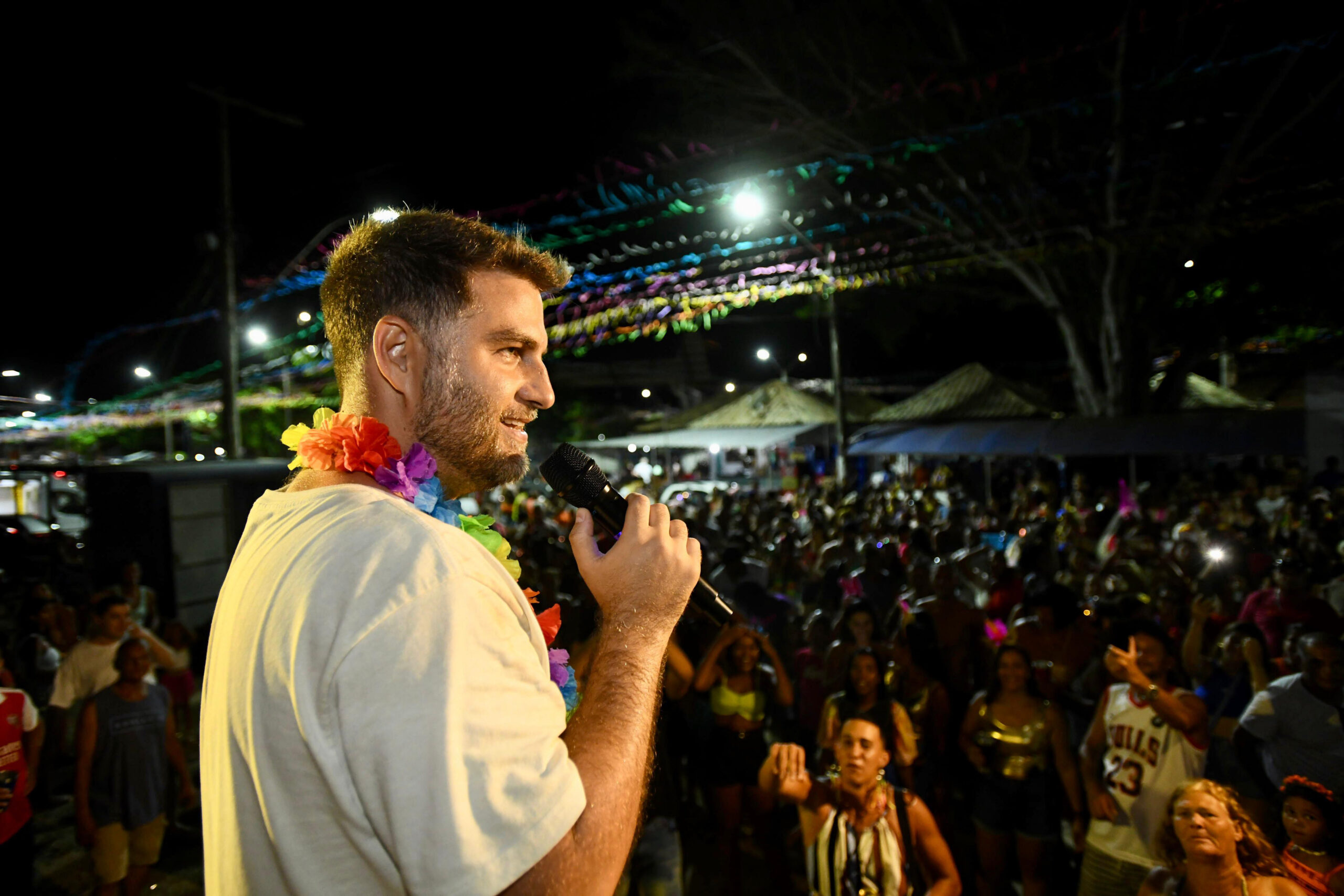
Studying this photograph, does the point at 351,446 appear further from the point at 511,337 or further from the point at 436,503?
A: the point at 511,337

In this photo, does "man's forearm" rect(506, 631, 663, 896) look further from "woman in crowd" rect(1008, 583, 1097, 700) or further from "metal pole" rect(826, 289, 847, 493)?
"metal pole" rect(826, 289, 847, 493)

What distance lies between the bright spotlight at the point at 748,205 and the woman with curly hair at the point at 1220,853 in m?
8.55

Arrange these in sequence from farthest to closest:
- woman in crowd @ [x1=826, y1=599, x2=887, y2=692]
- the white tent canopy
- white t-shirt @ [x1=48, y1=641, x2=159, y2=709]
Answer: the white tent canopy < woman in crowd @ [x1=826, y1=599, x2=887, y2=692] < white t-shirt @ [x1=48, y1=641, x2=159, y2=709]

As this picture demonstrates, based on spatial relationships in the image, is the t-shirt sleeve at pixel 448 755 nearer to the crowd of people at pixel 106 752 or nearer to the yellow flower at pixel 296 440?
the yellow flower at pixel 296 440

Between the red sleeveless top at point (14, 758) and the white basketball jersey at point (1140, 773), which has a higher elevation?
the red sleeveless top at point (14, 758)

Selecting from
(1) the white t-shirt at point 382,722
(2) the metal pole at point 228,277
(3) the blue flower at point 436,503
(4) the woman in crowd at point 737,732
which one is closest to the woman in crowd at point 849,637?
(4) the woman in crowd at point 737,732

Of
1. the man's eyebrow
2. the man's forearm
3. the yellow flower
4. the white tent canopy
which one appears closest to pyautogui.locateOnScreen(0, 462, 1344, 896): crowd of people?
the man's forearm

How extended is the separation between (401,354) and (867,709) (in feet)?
12.2

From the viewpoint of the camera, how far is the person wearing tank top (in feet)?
12.0

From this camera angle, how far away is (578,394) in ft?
110

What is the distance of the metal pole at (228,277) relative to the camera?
9.88 m

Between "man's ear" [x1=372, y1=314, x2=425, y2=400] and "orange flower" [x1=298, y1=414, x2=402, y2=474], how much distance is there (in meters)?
0.08

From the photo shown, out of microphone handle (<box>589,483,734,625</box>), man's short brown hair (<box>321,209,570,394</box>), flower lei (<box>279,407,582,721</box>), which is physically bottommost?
microphone handle (<box>589,483,734,625</box>)

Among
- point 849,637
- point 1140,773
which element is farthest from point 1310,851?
point 849,637
